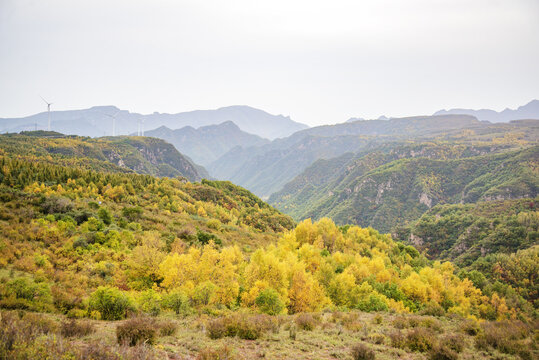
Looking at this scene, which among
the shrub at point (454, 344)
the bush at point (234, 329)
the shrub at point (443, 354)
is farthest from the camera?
the shrub at point (454, 344)

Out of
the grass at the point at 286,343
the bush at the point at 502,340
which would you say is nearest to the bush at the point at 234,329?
the grass at the point at 286,343

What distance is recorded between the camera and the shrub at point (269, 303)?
29.0 meters

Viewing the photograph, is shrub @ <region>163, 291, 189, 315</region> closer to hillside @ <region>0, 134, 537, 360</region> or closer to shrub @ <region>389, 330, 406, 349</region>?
hillside @ <region>0, 134, 537, 360</region>

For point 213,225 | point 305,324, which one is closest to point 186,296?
point 305,324

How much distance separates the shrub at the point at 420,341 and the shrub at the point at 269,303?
1393 cm

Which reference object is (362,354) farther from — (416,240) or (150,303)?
(416,240)

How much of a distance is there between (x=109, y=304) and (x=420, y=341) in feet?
72.7

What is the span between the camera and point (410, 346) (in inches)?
721

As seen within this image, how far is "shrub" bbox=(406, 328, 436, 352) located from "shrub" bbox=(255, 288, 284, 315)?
13.9 metres

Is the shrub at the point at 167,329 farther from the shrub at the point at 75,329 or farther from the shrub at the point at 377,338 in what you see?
the shrub at the point at 377,338

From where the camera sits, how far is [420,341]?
1803cm

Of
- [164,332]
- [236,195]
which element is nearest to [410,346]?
[164,332]

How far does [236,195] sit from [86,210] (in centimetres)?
9364

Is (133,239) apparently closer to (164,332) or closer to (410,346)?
(164,332)
